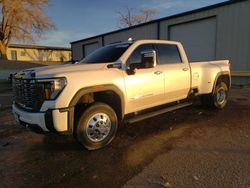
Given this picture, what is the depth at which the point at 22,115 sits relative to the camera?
13.7 feet

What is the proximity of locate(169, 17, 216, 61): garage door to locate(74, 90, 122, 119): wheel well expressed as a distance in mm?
11828

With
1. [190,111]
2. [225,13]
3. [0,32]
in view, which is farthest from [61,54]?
[190,111]

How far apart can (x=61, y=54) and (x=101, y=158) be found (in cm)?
5654

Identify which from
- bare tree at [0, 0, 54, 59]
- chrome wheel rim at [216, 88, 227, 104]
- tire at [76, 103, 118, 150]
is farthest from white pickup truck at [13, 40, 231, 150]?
bare tree at [0, 0, 54, 59]

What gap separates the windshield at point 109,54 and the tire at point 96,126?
116 centimetres

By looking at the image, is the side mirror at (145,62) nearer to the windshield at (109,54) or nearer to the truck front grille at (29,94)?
the windshield at (109,54)

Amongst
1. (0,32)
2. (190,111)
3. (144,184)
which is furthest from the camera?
(0,32)

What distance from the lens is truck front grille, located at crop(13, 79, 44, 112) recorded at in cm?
384

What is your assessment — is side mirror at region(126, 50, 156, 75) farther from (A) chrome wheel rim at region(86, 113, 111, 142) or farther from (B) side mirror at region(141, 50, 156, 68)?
(A) chrome wheel rim at region(86, 113, 111, 142)

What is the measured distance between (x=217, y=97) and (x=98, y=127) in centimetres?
435

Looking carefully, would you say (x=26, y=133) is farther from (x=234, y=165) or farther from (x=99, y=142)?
(x=234, y=165)

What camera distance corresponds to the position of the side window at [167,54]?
5.59 m

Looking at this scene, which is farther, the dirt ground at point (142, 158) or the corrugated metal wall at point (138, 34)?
the corrugated metal wall at point (138, 34)

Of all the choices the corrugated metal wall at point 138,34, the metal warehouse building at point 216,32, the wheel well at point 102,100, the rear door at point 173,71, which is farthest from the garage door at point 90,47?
the wheel well at point 102,100
